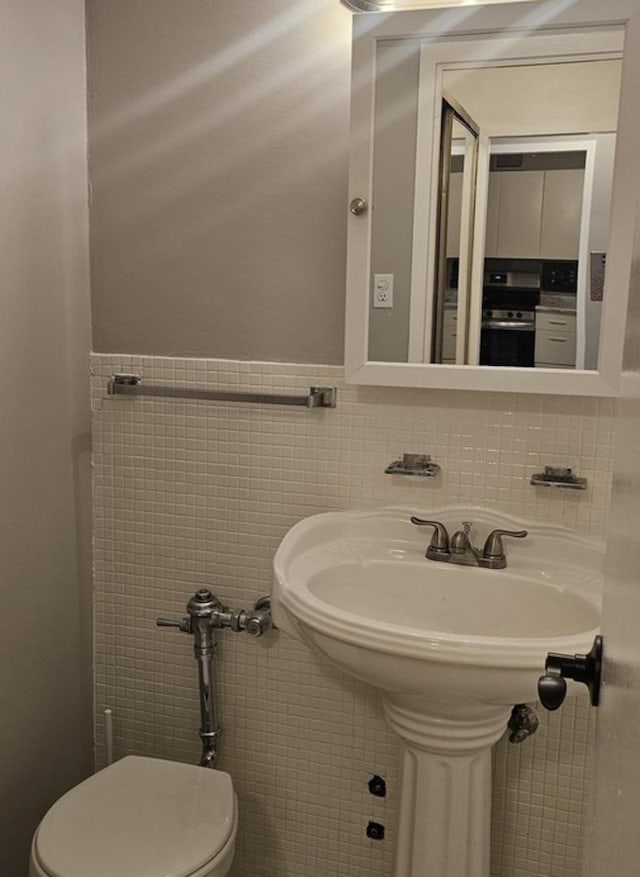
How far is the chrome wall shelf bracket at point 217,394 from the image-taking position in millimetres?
1664

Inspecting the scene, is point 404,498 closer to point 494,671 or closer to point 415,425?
point 415,425

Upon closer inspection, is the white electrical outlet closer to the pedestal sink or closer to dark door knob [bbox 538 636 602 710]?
the pedestal sink

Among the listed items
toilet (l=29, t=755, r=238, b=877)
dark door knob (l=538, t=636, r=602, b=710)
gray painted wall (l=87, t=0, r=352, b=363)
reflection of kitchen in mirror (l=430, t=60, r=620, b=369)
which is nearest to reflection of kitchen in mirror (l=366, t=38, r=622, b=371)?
reflection of kitchen in mirror (l=430, t=60, r=620, b=369)

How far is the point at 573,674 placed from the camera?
31.2 inches

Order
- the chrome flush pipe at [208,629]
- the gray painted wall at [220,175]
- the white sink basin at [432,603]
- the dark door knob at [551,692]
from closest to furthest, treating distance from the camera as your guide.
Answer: the dark door knob at [551,692], the white sink basin at [432,603], the gray painted wall at [220,175], the chrome flush pipe at [208,629]

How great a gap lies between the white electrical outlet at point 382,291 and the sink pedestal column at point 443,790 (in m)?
0.73

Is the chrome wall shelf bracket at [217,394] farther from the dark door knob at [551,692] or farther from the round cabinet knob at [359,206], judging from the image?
the dark door knob at [551,692]

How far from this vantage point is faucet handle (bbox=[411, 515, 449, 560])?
5.10 feet

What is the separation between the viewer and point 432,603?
5.04 ft

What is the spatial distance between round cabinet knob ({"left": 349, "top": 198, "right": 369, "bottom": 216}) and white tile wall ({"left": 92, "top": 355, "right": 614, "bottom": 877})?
0.32 m

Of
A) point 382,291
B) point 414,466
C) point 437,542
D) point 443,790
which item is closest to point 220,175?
point 382,291

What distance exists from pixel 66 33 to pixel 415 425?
1.09 metres

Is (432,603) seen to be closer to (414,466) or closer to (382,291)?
(414,466)

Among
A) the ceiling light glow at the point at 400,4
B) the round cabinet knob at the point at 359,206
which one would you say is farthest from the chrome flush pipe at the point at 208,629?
the ceiling light glow at the point at 400,4
